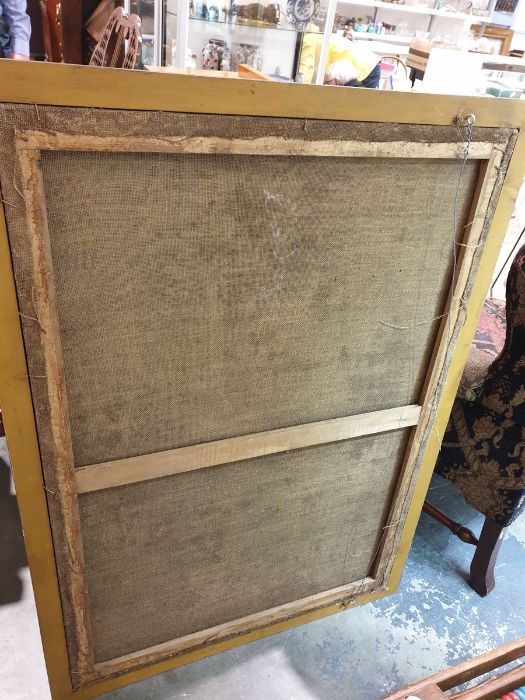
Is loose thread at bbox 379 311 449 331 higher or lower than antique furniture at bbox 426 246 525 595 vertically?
higher

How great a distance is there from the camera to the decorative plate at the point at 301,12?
2.93 metres

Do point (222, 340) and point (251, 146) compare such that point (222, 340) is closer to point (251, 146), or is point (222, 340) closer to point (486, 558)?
point (251, 146)

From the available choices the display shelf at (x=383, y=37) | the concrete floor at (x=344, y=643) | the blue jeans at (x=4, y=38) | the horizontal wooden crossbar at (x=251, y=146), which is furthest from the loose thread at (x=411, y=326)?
the display shelf at (x=383, y=37)

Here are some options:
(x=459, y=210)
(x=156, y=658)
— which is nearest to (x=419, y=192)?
(x=459, y=210)

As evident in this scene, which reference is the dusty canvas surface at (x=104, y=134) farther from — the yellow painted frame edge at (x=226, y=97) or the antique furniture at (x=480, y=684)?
the antique furniture at (x=480, y=684)

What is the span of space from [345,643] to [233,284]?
3.25 feet

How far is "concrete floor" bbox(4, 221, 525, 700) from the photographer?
1235 mm

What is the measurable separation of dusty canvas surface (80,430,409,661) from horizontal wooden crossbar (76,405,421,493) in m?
0.03

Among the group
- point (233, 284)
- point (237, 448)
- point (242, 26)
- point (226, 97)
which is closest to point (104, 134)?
point (226, 97)

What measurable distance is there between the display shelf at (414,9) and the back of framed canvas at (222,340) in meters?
4.56

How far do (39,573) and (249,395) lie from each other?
0.48 metres

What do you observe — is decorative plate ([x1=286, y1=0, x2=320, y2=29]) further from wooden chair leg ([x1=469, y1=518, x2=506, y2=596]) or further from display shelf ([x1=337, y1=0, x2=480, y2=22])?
wooden chair leg ([x1=469, y1=518, x2=506, y2=596])

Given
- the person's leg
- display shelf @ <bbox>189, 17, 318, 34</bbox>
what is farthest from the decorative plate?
the person's leg

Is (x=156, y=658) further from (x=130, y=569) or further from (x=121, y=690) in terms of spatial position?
(x=130, y=569)
